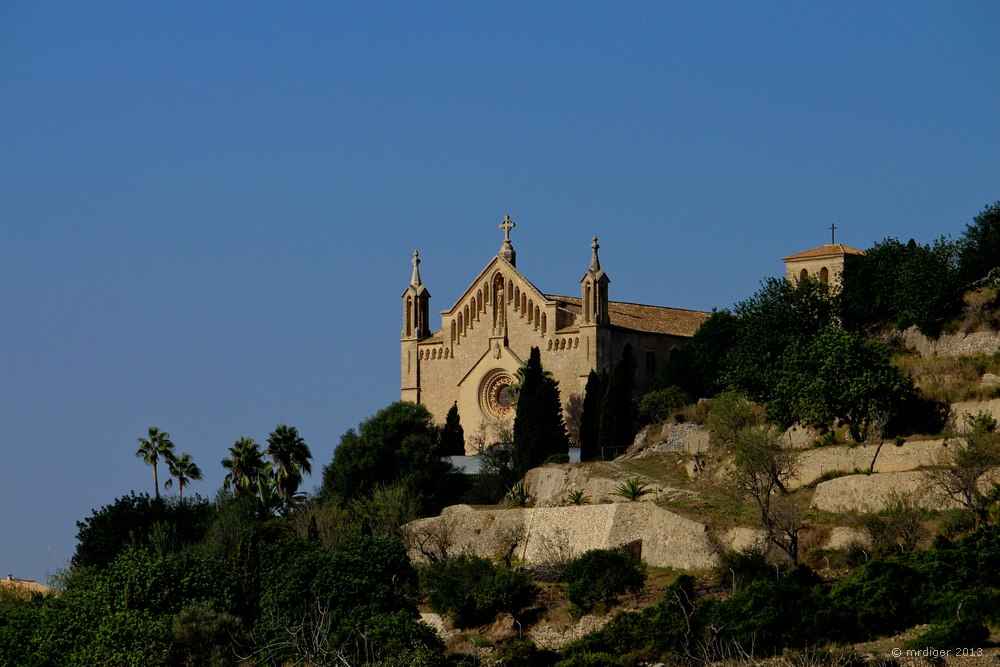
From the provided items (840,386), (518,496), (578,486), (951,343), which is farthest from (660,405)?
(840,386)

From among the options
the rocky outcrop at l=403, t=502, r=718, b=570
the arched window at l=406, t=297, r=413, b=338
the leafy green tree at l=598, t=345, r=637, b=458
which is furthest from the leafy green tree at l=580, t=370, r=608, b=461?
the arched window at l=406, t=297, r=413, b=338

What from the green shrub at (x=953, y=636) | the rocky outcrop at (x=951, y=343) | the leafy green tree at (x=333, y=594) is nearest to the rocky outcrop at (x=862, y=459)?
the rocky outcrop at (x=951, y=343)

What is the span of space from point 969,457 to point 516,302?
112ft

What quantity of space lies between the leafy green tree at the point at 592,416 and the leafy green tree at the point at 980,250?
14.8 metres

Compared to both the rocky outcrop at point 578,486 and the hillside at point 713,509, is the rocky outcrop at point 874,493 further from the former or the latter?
the rocky outcrop at point 578,486

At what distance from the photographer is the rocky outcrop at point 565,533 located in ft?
218

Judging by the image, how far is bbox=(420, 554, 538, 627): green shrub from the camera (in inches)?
2571

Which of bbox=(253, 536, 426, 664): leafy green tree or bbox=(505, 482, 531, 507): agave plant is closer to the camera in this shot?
bbox=(253, 536, 426, 664): leafy green tree

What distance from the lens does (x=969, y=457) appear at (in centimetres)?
6319

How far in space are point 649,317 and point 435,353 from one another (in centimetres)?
957

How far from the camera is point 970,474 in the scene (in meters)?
63.0

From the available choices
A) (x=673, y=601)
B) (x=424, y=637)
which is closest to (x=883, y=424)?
(x=673, y=601)

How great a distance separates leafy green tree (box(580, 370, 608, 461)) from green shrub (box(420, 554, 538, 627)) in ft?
55.1

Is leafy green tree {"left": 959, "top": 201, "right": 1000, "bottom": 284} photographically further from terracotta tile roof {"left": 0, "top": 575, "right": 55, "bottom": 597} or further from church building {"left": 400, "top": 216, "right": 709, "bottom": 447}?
terracotta tile roof {"left": 0, "top": 575, "right": 55, "bottom": 597}
